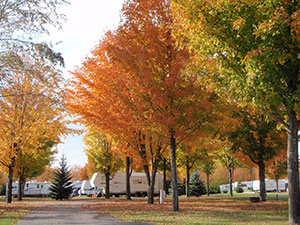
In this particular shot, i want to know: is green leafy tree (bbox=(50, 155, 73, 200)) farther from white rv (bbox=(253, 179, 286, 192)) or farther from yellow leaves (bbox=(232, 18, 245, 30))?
white rv (bbox=(253, 179, 286, 192))

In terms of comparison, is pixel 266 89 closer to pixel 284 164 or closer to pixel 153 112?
pixel 153 112

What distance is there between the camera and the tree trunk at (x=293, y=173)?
10008 mm

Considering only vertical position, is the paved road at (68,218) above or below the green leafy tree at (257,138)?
below

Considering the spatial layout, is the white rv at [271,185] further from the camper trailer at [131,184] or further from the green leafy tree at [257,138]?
the green leafy tree at [257,138]

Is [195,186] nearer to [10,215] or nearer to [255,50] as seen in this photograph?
[10,215]

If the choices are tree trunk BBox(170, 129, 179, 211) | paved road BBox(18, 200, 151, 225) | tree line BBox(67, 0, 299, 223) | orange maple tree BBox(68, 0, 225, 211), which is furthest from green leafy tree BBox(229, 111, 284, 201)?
paved road BBox(18, 200, 151, 225)

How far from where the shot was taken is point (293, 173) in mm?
10297

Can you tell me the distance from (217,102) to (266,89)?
18.5 feet

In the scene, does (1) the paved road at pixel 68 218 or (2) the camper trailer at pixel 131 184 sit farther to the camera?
(2) the camper trailer at pixel 131 184

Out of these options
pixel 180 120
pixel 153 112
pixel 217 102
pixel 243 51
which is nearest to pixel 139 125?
pixel 153 112

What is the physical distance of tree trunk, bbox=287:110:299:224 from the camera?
10008 millimetres

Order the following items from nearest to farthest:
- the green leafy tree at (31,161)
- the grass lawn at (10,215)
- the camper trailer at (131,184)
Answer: the grass lawn at (10,215), the green leafy tree at (31,161), the camper trailer at (131,184)

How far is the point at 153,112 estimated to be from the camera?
51.4 ft

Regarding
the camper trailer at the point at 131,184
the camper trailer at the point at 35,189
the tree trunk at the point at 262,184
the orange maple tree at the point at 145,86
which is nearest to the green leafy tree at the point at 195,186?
the camper trailer at the point at 131,184
